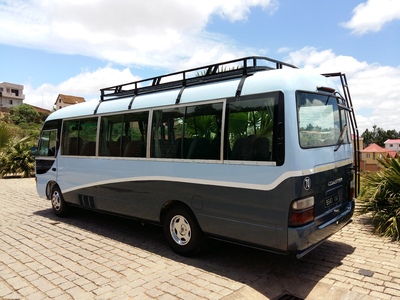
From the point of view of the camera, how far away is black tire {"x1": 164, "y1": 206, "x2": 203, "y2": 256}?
484 cm

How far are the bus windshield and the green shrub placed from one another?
1.79 m

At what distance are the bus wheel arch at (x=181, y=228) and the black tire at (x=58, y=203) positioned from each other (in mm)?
3602

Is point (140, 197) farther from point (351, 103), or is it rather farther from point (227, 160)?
point (351, 103)

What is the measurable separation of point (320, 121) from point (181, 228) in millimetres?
2660

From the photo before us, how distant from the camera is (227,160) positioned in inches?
172

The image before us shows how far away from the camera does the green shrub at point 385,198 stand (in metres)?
5.80

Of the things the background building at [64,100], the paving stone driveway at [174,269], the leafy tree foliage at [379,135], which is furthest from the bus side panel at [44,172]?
the leafy tree foliage at [379,135]

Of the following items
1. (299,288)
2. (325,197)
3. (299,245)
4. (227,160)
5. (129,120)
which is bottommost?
(299,288)

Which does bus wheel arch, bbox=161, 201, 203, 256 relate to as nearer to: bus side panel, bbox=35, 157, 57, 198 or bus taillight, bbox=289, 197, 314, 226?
bus taillight, bbox=289, 197, 314, 226

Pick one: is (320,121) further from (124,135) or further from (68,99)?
(68,99)

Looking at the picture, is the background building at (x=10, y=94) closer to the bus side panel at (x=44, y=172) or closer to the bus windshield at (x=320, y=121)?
the bus side panel at (x=44, y=172)

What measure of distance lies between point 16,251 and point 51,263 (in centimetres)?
100

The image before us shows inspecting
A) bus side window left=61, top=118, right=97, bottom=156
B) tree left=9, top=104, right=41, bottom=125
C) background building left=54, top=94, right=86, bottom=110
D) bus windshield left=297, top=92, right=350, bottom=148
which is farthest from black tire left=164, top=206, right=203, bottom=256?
background building left=54, top=94, right=86, bottom=110

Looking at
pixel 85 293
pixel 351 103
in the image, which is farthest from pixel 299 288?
pixel 351 103
